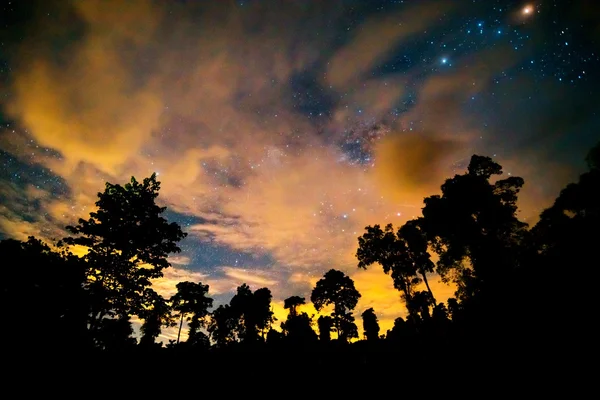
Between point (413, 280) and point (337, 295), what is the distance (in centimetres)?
1557

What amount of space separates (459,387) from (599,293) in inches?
337

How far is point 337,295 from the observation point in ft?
146

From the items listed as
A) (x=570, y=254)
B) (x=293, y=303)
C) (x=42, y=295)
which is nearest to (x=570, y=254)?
(x=570, y=254)

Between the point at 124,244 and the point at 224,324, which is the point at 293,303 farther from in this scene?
the point at 124,244

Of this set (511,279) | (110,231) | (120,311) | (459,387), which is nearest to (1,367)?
(120,311)

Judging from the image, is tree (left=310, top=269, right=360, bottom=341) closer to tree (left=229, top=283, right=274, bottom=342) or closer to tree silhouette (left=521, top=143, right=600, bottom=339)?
tree (left=229, top=283, right=274, bottom=342)

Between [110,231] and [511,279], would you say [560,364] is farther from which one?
[110,231]

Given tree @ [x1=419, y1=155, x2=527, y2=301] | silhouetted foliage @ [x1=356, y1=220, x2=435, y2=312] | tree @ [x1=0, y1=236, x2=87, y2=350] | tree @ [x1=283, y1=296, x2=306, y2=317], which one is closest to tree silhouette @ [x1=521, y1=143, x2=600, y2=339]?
tree @ [x1=419, y1=155, x2=527, y2=301]

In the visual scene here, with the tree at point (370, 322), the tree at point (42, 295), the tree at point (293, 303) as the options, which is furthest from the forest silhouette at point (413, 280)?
the tree at point (293, 303)

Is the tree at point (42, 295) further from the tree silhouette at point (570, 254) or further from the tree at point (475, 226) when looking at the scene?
the tree at point (475, 226)

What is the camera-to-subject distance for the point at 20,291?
1304cm

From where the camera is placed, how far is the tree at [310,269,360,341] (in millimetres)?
44237

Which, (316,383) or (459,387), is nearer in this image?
(459,387)

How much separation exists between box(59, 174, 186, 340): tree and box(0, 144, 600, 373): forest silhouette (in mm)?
72
